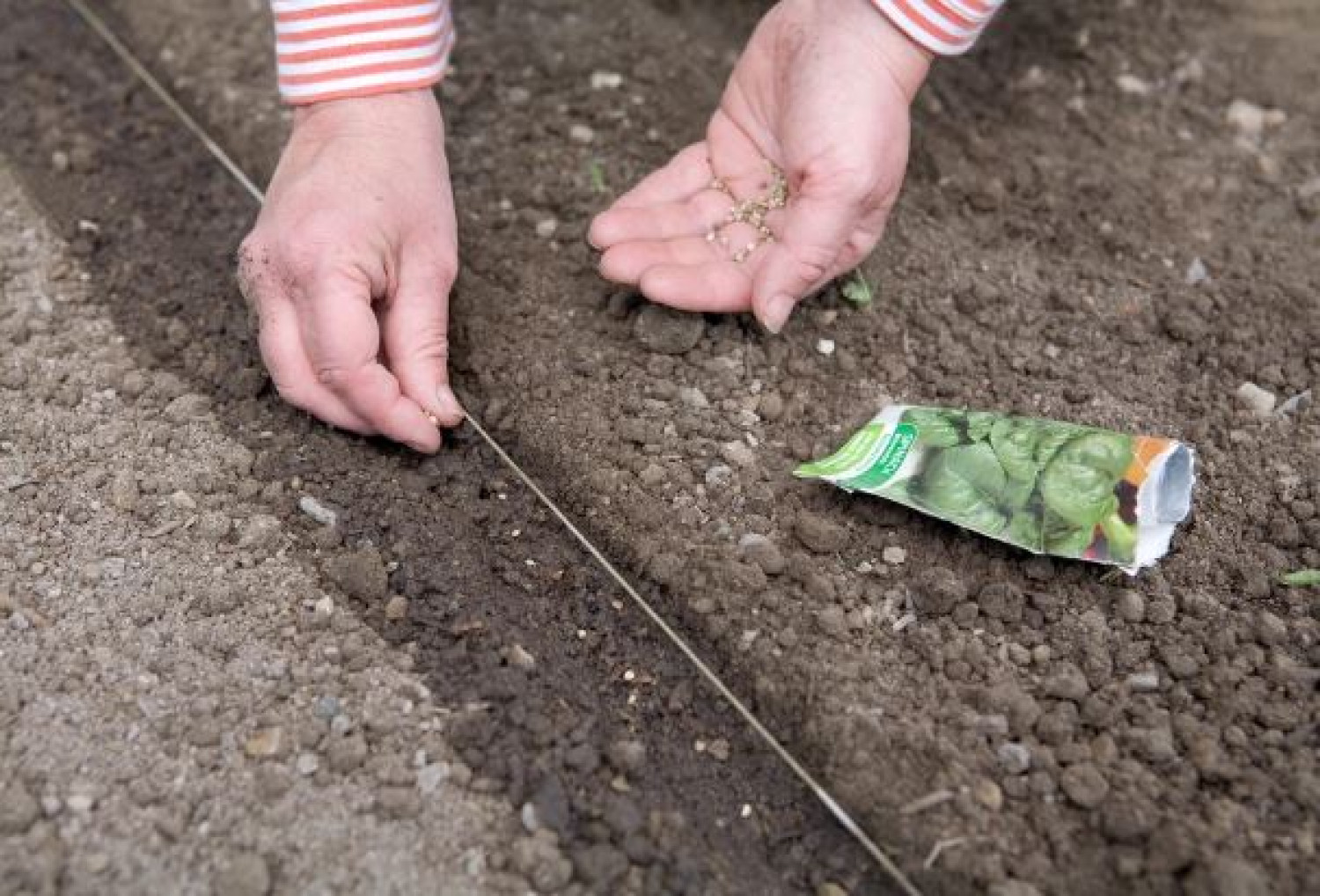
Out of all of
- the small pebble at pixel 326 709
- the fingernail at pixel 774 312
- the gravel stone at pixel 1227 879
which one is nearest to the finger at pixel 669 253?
the fingernail at pixel 774 312

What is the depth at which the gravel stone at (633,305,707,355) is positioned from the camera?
4.94 feet

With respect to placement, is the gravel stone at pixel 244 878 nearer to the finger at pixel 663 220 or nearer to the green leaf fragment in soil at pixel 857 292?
the finger at pixel 663 220

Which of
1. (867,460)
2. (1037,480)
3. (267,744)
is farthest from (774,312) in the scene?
(267,744)

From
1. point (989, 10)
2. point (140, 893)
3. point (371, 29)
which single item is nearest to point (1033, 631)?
point (989, 10)

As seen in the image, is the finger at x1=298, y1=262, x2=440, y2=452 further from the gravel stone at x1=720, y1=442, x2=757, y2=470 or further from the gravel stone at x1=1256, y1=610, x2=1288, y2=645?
the gravel stone at x1=1256, y1=610, x2=1288, y2=645

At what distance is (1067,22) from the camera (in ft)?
6.91

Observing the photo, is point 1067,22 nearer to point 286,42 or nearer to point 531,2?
point 531,2

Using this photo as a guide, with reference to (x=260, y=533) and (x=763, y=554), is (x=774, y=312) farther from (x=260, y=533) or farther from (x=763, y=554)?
(x=260, y=533)

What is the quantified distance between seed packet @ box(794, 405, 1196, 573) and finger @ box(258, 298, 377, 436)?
0.50m

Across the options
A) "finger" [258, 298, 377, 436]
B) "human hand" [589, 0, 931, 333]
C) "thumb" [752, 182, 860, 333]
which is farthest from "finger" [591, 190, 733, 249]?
"finger" [258, 298, 377, 436]

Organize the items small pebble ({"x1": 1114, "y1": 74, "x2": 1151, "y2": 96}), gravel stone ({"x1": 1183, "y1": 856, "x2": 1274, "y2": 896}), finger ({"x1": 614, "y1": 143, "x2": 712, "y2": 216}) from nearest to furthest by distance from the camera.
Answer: gravel stone ({"x1": 1183, "y1": 856, "x2": 1274, "y2": 896}) < finger ({"x1": 614, "y1": 143, "x2": 712, "y2": 216}) < small pebble ({"x1": 1114, "y1": 74, "x2": 1151, "y2": 96})

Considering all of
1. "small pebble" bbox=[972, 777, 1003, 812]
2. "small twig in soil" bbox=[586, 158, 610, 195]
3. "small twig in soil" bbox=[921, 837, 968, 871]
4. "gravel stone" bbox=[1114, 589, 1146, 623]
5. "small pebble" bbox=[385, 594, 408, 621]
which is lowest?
"small pebble" bbox=[385, 594, 408, 621]

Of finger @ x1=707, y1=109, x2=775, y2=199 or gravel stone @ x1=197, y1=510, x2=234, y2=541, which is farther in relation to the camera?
finger @ x1=707, y1=109, x2=775, y2=199

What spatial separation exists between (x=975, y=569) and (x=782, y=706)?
0.26 meters
